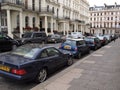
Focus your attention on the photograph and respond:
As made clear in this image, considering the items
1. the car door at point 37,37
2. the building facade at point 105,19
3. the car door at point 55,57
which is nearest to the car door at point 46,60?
the car door at point 55,57

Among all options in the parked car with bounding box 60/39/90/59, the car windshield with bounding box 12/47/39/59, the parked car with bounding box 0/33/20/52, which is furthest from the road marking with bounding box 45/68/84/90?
the parked car with bounding box 0/33/20/52

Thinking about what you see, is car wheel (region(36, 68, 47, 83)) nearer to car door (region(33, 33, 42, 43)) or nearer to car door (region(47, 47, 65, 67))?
car door (region(47, 47, 65, 67))

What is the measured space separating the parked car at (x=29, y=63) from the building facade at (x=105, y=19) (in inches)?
3794

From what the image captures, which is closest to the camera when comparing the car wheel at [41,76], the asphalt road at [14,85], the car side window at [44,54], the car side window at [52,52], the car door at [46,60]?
the asphalt road at [14,85]

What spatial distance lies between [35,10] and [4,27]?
901 cm

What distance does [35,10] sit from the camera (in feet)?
108

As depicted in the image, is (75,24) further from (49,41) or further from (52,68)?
(52,68)

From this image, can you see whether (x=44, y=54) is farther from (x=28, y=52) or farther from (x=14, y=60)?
(x=14, y=60)

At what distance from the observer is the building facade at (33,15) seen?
25.1m

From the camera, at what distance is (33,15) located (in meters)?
32.7

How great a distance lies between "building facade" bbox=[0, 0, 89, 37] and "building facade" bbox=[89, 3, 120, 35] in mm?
50977

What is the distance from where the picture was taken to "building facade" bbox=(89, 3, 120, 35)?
322ft

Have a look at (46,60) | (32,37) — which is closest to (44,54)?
(46,60)

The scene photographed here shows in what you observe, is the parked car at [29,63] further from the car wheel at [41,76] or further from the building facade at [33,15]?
the building facade at [33,15]
